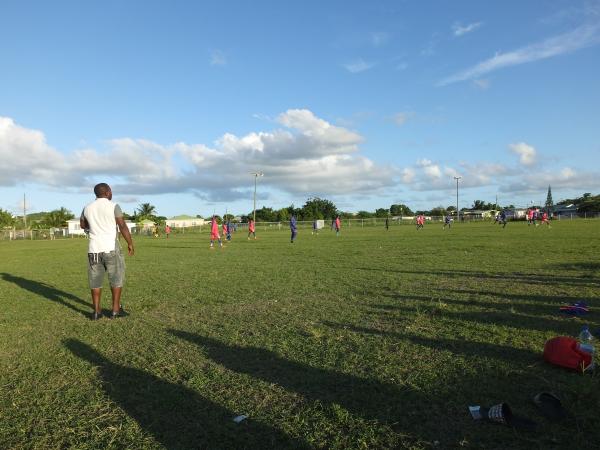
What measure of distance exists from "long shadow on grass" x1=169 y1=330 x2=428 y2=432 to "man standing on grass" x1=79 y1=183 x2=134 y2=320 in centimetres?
254

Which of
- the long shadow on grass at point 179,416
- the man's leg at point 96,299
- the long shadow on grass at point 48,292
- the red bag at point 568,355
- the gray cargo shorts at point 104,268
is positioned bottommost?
the long shadow on grass at point 179,416

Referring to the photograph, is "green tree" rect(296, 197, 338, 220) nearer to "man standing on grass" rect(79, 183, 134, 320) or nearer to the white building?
the white building

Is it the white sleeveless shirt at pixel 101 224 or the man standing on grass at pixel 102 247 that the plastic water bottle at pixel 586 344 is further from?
the white sleeveless shirt at pixel 101 224

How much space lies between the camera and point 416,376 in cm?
357

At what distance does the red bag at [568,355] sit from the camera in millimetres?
3541

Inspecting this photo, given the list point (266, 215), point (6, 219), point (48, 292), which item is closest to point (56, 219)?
point (6, 219)

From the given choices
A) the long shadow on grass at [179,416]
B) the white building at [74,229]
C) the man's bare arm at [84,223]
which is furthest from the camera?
the white building at [74,229]

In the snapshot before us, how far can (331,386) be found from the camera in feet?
11.3

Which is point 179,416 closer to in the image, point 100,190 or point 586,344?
point 586,344

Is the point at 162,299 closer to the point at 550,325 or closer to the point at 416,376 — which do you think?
the point at 416,376

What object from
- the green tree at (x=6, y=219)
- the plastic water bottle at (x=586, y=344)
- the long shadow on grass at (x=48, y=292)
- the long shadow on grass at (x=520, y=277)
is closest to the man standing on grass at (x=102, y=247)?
the long shadow on grass at (x=48, y=292)

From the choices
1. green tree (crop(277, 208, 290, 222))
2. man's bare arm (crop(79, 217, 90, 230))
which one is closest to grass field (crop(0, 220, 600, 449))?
man's bare arm (crop(79, 217, 90, 230))

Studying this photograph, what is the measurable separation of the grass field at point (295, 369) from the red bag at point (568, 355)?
106mm

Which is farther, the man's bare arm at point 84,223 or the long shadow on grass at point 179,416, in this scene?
the man's bare arm at point 84,223
